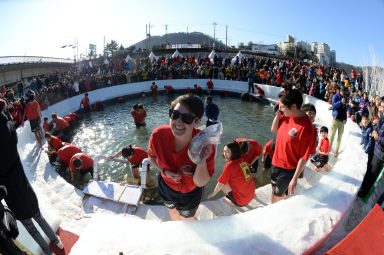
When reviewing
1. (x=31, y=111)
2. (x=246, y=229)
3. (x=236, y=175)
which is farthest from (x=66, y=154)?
(x=246, y=229)

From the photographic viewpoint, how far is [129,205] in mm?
4211

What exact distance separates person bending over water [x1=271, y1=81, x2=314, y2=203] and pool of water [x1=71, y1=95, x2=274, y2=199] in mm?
2512

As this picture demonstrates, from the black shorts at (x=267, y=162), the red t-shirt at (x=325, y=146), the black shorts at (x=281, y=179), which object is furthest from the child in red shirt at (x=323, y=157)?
the black shorts at (x=281, y=179)

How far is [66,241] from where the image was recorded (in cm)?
297

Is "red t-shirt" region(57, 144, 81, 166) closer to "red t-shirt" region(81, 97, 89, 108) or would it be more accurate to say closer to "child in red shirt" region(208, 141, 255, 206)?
"child in red shirt" region(208, 141, 255, 206)

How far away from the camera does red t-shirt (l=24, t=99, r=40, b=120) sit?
24.3ft

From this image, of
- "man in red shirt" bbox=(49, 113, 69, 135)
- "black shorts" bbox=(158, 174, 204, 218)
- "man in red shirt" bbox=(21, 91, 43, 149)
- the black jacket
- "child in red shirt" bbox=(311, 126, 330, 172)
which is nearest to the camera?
the black jacket

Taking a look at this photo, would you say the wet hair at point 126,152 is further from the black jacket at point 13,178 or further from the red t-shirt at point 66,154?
the black jacket at point 13,178

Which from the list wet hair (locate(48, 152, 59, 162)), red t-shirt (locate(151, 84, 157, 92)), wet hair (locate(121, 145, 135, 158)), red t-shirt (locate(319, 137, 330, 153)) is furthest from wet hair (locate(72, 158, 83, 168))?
red t-shirt (locate(151, 84, 157, 92))

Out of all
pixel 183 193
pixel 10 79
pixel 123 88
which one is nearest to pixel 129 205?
pixel 183 193

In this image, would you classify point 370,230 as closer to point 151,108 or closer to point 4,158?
point 4,158

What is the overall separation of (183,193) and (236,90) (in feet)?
53.0

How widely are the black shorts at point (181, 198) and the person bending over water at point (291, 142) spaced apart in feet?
4.00

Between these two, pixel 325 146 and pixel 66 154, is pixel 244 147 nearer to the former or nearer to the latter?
pixel 325 146
